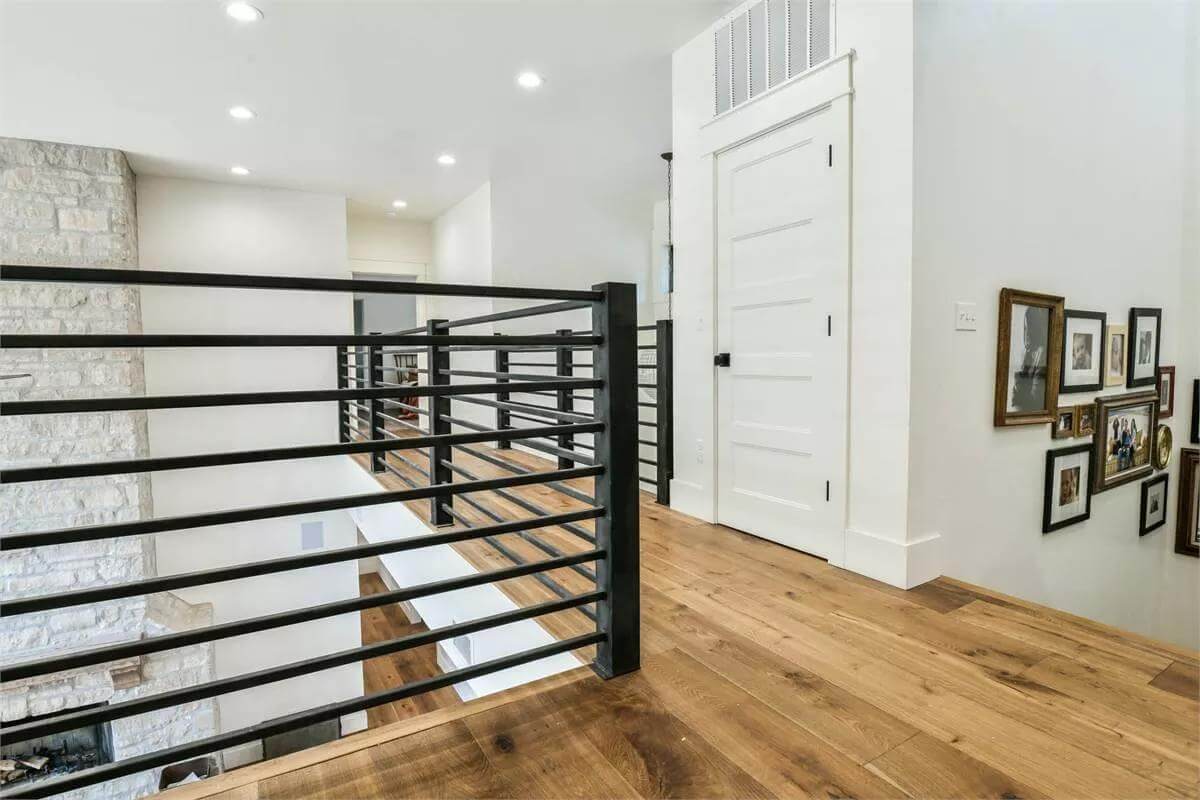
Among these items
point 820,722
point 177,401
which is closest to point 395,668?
point 820,722

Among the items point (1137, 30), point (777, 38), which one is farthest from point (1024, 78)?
point (1137, 30)

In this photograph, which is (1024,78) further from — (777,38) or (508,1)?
(508,1)

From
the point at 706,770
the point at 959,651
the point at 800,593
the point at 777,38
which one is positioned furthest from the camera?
the point at 777,38

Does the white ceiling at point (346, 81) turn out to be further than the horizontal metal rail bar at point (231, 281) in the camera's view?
Yes

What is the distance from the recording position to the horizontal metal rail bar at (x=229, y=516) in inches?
40.5

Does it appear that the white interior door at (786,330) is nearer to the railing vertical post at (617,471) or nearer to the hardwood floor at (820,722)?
the hardwood floor at (820,722)

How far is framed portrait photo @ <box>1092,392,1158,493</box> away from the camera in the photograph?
3293mm

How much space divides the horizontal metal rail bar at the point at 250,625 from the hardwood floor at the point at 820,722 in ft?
1.08

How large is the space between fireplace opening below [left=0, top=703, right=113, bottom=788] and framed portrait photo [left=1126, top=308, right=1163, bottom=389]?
273 inches

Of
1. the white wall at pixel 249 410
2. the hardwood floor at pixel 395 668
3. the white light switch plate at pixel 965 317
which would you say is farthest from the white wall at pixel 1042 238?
the white wall at pixel 249 410

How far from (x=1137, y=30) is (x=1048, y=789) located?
389 cm

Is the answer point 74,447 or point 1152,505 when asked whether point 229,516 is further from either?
point 1152,505

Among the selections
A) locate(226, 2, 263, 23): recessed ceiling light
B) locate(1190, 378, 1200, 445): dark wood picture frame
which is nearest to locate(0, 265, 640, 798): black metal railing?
locate(226, 2, 263, 23): recessed ceiling light

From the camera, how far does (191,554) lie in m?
5.08
